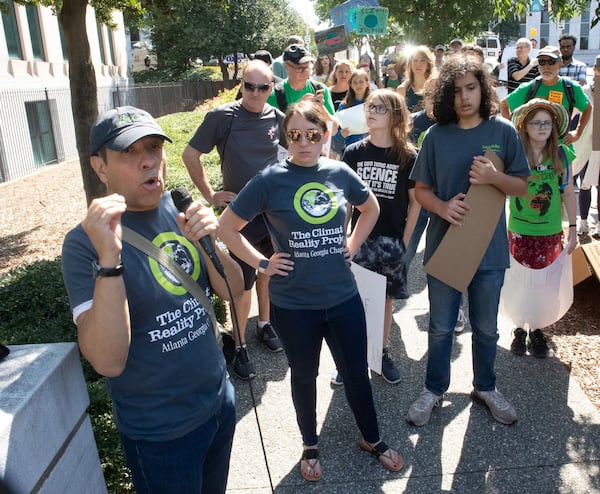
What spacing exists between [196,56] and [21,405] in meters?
38.4

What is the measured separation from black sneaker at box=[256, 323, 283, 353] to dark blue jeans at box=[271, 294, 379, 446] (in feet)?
4.44

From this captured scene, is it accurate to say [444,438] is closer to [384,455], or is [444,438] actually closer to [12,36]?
[384,455]

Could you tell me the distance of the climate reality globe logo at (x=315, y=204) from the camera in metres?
2.73

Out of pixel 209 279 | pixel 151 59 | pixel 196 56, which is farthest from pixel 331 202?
pixel 151 59

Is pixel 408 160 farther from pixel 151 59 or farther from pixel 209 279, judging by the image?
pixel 151 59

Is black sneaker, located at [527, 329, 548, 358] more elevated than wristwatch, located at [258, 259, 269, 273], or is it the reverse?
wristwatch, located at [258, 259, 269, 273]

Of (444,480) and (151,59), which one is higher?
(151,59)

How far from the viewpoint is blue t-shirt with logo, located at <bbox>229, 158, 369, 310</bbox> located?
108 inches

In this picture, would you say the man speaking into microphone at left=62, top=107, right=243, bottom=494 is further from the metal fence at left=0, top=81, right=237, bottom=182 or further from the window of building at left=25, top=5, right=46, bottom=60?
the window of building at left=25, top=5, right=46, bottom=60

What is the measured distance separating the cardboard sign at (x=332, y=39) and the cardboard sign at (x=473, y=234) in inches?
→ 327

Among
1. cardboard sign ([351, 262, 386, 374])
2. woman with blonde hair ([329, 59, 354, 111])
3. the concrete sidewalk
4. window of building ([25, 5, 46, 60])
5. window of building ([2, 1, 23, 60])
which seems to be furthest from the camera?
window of building ([25, 5, 46, 60])

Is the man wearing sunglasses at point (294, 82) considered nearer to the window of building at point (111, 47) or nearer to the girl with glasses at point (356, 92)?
the girl with glasses at point (356, 92)

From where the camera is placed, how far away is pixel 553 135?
3.83m

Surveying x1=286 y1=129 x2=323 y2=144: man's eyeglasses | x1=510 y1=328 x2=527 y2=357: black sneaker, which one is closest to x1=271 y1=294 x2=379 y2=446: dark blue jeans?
x1=286 y1=129 x2=323 y2=144: man's eyeglasses
